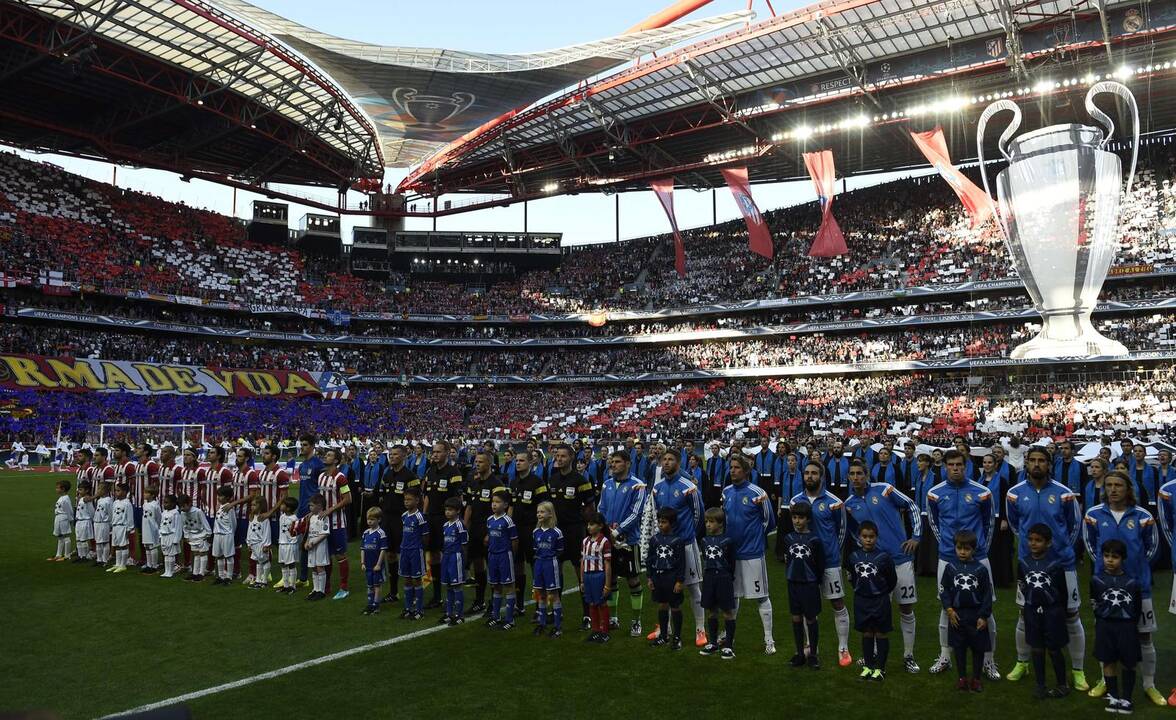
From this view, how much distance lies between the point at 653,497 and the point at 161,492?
9555 mm

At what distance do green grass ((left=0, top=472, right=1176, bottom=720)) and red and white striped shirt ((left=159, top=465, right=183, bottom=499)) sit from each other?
2715 mm

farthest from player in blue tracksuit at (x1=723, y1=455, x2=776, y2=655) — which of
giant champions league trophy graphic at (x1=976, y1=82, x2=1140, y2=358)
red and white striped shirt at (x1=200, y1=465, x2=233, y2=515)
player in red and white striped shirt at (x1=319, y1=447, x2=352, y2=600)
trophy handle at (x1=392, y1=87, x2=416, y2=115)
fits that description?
trophy handle at (x1=392, y1=87, x2=416, y2=115)

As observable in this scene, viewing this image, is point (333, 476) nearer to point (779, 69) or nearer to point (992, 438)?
point (992, 438)

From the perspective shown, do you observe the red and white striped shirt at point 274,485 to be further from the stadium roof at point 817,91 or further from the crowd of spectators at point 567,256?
the crowd of spectators at point 567,256

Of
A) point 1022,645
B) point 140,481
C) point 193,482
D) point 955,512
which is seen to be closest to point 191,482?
point 193,482

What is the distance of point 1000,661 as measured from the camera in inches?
315

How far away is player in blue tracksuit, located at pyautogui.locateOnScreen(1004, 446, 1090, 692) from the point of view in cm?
711

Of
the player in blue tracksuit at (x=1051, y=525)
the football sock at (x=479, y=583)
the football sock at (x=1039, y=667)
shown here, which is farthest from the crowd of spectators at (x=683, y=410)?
the football sock at (x=479, y=583)

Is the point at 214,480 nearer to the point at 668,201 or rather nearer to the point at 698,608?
the point at 698,608

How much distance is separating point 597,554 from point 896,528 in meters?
3.26

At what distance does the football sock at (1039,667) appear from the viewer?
6867 mm

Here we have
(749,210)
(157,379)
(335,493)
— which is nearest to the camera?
(335,493)

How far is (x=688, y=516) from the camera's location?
8.86 meters

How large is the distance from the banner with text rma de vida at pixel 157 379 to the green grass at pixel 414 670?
33472 mm
